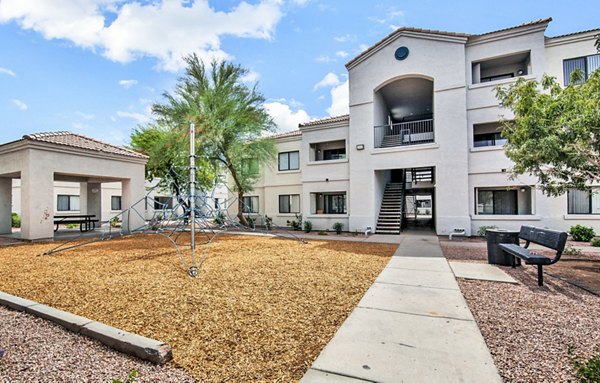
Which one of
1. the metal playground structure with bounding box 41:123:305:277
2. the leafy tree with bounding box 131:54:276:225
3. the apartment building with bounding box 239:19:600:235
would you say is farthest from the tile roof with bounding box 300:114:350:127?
the metal playground structure with bounding box 41:123:305:277

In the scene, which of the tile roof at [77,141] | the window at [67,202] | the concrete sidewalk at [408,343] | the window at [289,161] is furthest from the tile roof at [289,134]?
the window at [67,202]

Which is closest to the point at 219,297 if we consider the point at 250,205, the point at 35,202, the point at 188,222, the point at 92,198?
the point at 188,222

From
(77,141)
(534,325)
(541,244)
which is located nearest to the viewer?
(534,325)

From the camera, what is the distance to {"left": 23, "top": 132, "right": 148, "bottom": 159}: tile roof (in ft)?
44.1

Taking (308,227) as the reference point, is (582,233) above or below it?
above

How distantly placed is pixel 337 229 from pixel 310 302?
1228 centimetres

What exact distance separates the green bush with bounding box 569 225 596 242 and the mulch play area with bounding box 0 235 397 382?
1029 cm

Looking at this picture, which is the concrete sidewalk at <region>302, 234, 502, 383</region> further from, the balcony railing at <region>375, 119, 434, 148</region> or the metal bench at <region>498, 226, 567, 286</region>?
the balcony railing at <region>375, 119, 434, 148</region>

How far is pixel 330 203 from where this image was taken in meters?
20.6

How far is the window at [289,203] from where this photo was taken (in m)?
21.5

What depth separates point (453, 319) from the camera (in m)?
4.16

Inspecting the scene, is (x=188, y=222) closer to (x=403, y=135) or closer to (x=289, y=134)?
(x=289, y=134)

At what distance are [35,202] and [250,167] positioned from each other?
11450 millimetres

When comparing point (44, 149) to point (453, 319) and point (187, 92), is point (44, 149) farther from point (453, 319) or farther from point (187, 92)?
point (453, 319)
